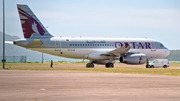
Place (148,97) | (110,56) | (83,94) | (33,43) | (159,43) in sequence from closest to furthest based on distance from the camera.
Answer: (148,97) < (83,94) < (33,43) < (110,56) < (159,43)

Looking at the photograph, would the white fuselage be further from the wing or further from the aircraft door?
the wing

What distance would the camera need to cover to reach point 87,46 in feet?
192

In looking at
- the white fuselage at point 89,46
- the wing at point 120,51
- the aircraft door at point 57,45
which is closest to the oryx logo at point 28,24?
the white fuselage at point 89,46

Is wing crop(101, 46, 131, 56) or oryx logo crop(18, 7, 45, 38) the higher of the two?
oryx logo crop(18, 7, 45, 38)

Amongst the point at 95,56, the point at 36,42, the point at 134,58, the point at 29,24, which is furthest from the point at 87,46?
the point at 29,24

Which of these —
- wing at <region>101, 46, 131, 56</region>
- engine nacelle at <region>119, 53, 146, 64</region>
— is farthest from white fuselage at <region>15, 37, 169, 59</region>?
engine nacelle at <region>119, 53, 146, 64</region>

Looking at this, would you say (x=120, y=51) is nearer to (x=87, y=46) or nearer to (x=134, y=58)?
(x=134, y=58)

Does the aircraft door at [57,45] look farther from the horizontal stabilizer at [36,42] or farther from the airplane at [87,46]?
the horizontal stabilizer at [36,42]

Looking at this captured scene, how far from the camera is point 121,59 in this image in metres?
57.2

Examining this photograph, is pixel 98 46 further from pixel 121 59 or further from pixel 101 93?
pixel 101 93

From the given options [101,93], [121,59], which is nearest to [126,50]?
[121,59]

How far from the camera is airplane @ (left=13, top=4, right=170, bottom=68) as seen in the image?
55.4m

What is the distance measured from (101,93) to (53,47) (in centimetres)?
3894

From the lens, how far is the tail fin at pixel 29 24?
5527 centimetres
